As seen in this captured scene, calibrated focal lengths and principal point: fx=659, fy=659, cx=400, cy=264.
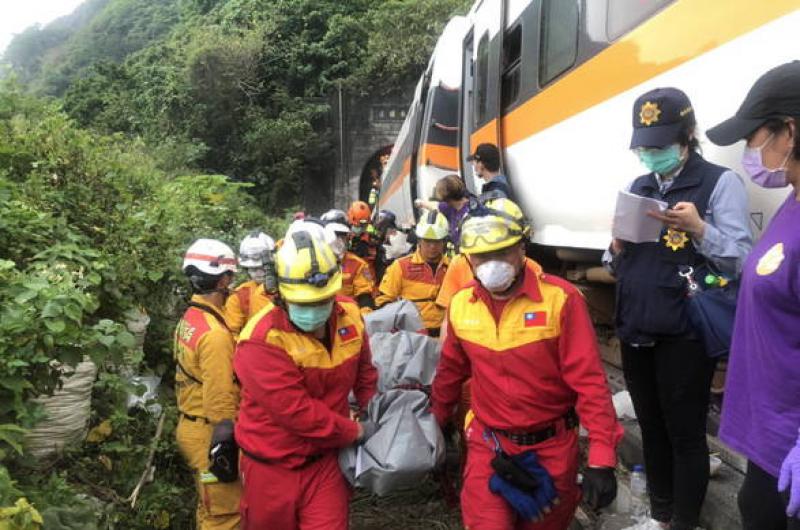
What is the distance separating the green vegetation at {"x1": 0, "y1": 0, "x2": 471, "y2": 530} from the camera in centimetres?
261

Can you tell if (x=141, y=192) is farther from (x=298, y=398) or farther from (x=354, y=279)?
(x=298, y=398)

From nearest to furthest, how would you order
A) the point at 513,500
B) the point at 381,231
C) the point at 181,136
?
the point at 513,500, the point at 381,231, the point at 181,136

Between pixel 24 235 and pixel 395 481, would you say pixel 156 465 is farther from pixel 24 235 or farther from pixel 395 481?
pixel 395 481

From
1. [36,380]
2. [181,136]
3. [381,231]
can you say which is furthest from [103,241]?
[181,136]

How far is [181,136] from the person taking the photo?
22422mm

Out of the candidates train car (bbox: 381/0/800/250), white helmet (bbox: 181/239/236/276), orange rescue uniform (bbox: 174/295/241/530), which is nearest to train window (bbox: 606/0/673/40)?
train car (bbox: 381/0/800/250)

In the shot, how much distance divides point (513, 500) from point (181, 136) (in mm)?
22060

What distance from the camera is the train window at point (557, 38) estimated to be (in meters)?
3.88

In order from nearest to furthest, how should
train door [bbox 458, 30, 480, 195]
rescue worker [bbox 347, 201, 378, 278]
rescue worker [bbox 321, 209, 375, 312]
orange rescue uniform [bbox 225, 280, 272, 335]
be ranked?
orange rescue uniform [bbox 225, 280, 272, 335] → rescue worker [bbox 321, 209, 375, 312] → train door [bbox 458, 30, 480, 195] → rescue worker [bbox 347, 201, 378, 278]

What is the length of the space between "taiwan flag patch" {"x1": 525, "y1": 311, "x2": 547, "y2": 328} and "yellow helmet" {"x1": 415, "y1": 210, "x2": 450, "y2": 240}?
2436mm

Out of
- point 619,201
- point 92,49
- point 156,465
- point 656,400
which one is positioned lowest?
point 156,465

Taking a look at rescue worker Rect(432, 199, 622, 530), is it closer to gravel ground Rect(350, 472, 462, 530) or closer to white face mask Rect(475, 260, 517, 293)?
white face mask Rect(475, 260, 517, 293)

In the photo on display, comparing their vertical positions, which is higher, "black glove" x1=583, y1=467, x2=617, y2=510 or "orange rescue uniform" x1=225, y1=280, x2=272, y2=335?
"orange rescue uniform" x1=225, y1=280, x2=272, y2=335

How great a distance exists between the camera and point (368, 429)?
2.88m
